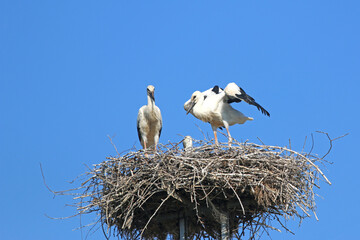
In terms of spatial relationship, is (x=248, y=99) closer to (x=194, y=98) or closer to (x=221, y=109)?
(x=221, y=109)

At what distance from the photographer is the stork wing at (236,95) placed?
38.5 ft

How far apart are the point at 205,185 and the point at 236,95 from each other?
121 inches

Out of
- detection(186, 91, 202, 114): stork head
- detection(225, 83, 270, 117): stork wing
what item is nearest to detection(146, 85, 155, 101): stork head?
detection(186, 91, 202, 114): stork head

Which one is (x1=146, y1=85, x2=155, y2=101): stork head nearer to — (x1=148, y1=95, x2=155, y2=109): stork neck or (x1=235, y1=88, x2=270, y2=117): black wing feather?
(x1=148, y1=95, x2=155, y2=109): stork neck

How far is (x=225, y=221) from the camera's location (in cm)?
953

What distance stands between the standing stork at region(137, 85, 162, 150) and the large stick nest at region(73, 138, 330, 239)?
2.81m

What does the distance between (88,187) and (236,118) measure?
11.2 ft

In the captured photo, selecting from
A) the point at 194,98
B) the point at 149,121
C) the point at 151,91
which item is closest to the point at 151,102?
the point at 151,91

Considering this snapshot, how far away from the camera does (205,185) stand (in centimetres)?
916

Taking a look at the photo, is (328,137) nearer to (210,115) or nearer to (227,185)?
(227,185)

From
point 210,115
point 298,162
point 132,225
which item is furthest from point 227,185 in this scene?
point 210,115

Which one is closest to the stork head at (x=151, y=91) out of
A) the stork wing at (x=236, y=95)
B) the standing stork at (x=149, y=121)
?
the standing stork at (x=149, y=121)

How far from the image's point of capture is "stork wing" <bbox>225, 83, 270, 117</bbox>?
11.7 metres

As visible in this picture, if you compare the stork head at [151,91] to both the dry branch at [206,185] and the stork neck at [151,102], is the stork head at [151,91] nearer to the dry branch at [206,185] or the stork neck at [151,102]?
the stork neck at [151,102]
